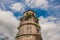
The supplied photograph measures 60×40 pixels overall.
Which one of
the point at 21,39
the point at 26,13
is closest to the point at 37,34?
the point at 21,39

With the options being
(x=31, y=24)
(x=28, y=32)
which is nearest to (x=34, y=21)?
(x=31, y=24)

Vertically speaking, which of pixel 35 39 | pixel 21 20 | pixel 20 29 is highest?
pixel 21 20

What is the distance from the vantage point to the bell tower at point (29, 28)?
98.3ft

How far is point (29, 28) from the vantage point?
3083cm

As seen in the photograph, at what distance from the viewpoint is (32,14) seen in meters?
33.4

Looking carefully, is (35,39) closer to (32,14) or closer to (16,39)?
(16,39)

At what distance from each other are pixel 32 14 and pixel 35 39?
5.99 metres

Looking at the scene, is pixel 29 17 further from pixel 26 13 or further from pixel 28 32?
pixel 28 32

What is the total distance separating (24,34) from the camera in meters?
30.2

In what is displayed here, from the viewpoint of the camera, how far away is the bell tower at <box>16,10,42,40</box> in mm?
29953

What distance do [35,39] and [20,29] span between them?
4012 millimetres

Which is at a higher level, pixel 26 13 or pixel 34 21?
pixel 26 13

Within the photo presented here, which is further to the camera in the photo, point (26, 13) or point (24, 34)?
point (26, 13)

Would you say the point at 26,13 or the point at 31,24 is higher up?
the point at 26,13
